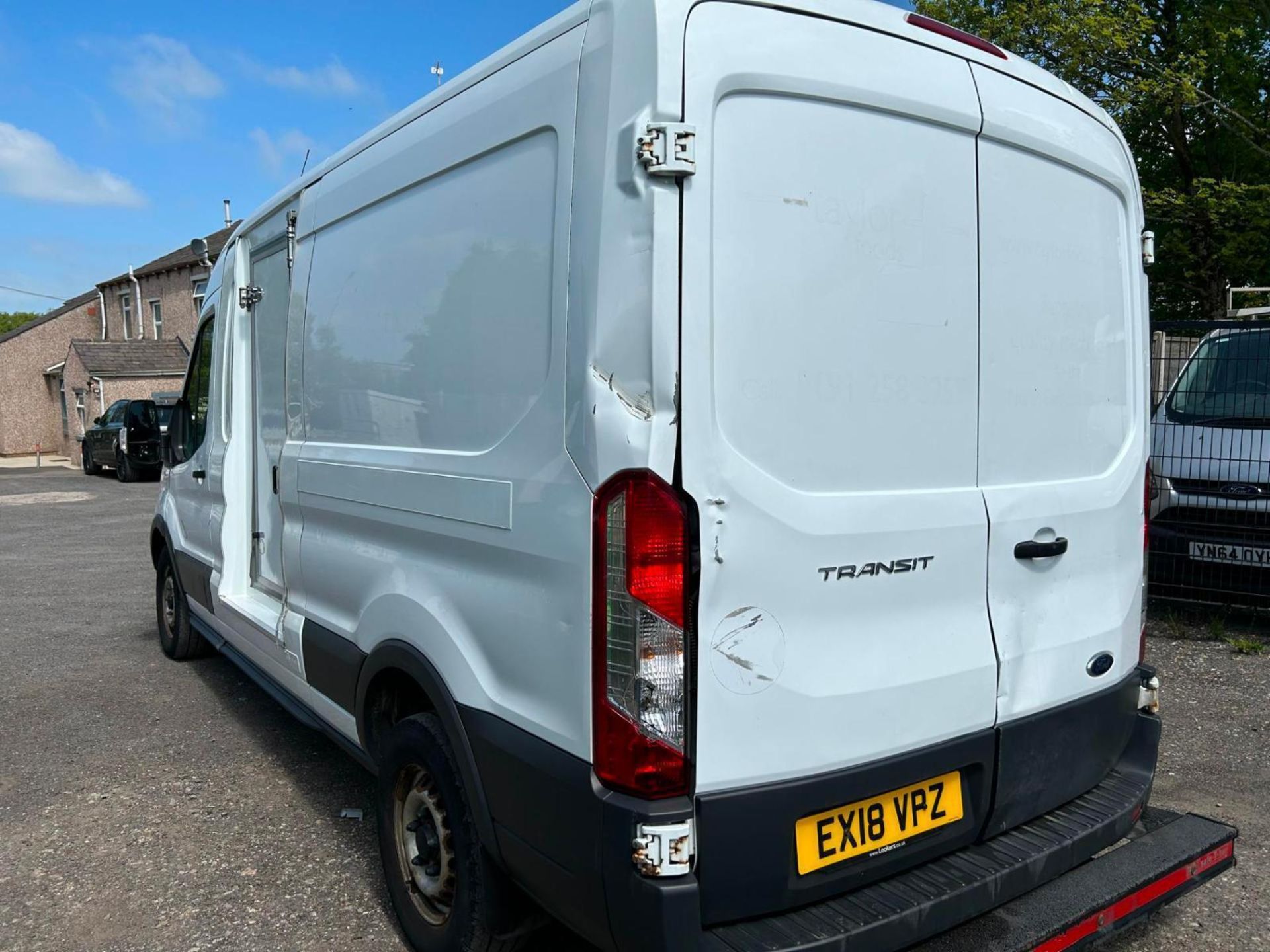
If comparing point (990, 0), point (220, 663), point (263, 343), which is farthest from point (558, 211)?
point (990, 0)

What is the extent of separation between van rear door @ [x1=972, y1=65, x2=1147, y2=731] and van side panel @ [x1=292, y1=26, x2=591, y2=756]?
1.10m

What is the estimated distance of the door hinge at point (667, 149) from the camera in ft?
6.54

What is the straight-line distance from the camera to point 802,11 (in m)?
2.18

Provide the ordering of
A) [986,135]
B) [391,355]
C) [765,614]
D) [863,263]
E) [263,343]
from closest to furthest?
[765,614] < [863,263] < [986,135] < [391,355] < [263,343]

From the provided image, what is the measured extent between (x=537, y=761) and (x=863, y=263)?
1362 mm

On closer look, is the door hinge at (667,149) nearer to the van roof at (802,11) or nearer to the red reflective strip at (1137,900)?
the van roof at (802,11)

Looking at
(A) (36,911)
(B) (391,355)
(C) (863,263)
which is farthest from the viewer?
(A) (36,911)

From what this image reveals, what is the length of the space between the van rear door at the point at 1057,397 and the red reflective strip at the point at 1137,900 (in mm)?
498

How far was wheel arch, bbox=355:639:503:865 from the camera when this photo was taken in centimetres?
248

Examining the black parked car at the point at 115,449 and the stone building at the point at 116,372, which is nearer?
the black parked car at the point at 115,449

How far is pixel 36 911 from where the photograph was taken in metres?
3.31

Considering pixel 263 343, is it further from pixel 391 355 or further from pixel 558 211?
pixel 558 211

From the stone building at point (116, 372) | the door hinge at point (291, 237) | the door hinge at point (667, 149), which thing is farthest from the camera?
the stone building at point (116, 372)

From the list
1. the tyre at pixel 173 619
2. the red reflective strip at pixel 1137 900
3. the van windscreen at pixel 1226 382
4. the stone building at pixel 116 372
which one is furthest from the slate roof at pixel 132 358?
the red reflective strip at pixel 1137 900
